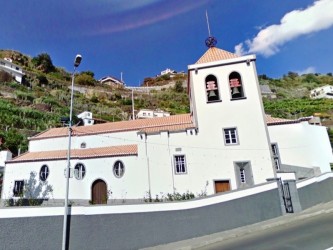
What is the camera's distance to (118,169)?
20.1 meters

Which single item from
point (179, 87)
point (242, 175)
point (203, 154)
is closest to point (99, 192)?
point (203, 154)

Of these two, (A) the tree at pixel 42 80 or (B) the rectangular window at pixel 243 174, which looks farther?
(A) the tree at pixel 42 80

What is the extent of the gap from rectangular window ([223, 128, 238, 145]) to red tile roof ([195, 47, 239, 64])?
20.2ft

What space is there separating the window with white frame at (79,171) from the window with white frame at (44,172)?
2.78 metres

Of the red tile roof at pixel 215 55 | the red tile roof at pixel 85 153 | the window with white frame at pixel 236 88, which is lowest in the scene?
the red tile roof at pixel 85 153

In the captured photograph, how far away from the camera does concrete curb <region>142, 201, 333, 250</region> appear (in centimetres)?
903

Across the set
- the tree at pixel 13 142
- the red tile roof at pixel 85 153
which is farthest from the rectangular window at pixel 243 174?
the tree at pixel 13 142

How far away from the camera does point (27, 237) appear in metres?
7.44

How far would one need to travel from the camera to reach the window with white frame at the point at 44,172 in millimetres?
21281

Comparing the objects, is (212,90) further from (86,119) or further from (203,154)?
(86,119)

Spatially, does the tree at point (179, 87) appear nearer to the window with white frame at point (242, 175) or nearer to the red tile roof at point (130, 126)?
the red tile roof at point (130, 126)

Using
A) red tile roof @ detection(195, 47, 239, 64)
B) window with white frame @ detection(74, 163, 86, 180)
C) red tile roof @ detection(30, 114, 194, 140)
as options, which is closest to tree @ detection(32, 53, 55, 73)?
red tile roof @ detection(30, 114, 194, 140)

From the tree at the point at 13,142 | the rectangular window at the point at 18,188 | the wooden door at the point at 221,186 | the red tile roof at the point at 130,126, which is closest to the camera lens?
the wooden door at the point at 221,186

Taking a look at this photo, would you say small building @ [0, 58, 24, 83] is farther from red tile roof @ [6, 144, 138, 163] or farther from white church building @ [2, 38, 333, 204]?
white church building @ [2, 38, 333, 204]
